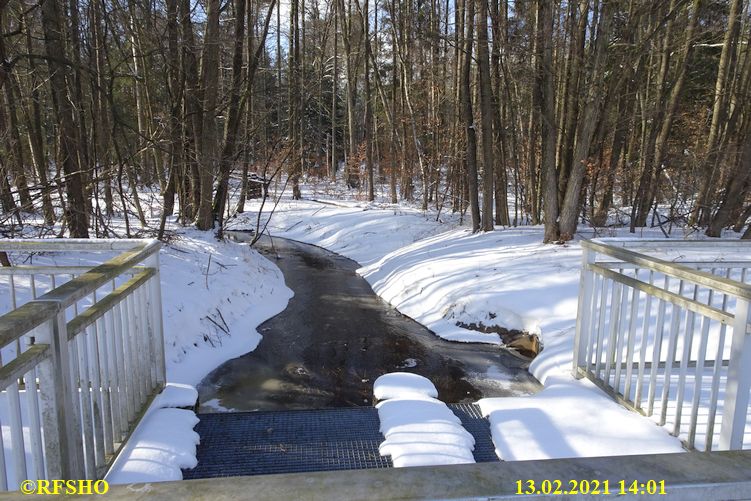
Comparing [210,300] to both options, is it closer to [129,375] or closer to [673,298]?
[129,375]

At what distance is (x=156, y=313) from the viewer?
13.1 ft

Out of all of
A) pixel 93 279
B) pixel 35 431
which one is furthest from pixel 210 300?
pixel 35 431

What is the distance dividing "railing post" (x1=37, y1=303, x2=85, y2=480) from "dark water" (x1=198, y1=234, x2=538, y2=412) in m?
3.11

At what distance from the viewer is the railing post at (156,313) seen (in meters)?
3.92

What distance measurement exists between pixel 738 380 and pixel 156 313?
376 centimetres

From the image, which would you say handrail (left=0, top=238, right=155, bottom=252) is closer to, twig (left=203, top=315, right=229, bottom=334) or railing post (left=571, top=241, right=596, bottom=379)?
railing post (left=571, top=241, right=596, bottom=379)

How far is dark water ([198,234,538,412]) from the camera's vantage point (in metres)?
5.80

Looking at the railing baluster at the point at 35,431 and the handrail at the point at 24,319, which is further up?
the handrail at the point at 24,319

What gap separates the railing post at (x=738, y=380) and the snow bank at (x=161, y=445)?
9.42ft

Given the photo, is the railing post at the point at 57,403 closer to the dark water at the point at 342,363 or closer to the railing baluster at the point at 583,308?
the dark water at the point at 342,363

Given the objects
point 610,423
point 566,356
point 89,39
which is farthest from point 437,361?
point 89,39

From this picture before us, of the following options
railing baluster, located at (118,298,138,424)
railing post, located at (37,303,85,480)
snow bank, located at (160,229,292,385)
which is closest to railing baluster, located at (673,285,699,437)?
railing post, located at (37,303,85,480)

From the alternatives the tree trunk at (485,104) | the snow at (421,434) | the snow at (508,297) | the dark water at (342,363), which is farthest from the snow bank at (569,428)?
the tree trunk at (485,104)

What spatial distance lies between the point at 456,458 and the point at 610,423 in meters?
1.17
